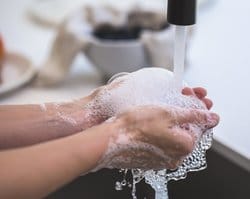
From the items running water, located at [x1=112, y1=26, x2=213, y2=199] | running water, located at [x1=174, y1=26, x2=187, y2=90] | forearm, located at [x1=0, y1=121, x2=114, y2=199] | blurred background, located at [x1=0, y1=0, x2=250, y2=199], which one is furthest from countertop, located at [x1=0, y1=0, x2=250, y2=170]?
forearm, located at [x1=0, y1=121, x2=114, y2=199]

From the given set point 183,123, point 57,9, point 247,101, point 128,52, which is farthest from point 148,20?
point 183,123

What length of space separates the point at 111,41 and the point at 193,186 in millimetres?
330

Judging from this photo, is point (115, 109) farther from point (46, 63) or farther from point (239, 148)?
point (46, 63)

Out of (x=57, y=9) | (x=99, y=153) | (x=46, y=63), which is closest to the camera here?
(x=99, y=153)

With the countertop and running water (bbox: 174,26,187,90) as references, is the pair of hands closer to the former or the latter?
running water (bbox: 174,26,187,90)

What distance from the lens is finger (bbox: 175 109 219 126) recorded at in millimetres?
552

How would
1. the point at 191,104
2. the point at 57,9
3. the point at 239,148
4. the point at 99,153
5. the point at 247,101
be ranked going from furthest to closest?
1. the point at 57,9
2. the point at 247,101
3. the point at 239,148
4. the point at 191,104
5. the point at 99,153

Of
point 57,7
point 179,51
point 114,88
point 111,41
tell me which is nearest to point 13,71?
point 111,41

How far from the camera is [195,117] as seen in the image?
557 millimetres

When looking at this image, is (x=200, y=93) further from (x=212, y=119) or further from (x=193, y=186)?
(x=193, y=186)

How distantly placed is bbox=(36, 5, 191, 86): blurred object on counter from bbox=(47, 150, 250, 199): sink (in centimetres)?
23

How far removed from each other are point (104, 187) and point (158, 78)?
291 mm

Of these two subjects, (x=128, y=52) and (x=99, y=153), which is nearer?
(x=99, y=153)

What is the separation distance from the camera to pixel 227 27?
109 centimetres
